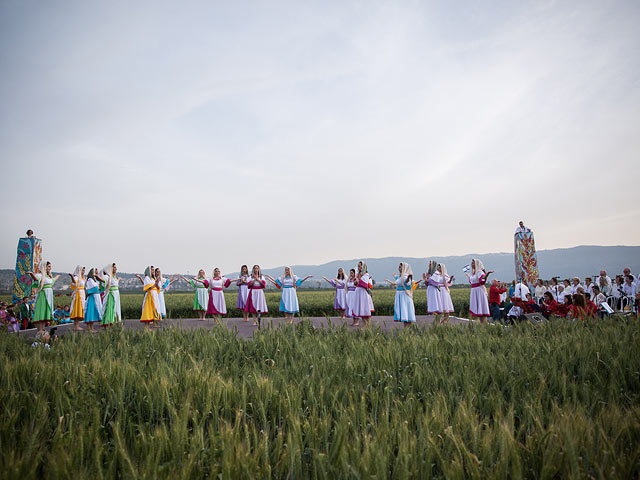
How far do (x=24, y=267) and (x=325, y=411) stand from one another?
1957cm

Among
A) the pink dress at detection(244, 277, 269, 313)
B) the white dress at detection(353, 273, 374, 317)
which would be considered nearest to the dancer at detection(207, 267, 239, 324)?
the pink dress at detection(244, 277, 269, 313)

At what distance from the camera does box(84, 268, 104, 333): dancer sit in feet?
46.7

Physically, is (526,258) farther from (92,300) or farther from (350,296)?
(92,300)

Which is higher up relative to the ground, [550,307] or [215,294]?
[215,294]

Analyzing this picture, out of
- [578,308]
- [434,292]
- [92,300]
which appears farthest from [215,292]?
[578,308]

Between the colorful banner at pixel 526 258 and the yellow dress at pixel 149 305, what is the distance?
58.1 ft

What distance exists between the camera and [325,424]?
2799mm

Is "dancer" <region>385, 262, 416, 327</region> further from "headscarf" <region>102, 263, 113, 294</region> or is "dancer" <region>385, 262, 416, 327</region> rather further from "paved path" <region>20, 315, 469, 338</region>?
"headscarf" <region>102, 263, 113, 294</region>

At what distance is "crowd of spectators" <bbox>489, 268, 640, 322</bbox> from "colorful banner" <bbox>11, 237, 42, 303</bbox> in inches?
760

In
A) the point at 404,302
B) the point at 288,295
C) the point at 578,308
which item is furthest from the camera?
the point at 288,295

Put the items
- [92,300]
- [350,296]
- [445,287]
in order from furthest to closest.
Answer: [350,296] < [445,287] < [92,300]

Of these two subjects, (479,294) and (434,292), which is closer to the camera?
(479,294)

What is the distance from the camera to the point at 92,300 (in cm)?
1435

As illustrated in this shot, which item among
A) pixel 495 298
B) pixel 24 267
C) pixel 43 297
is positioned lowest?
pixel 495 298
